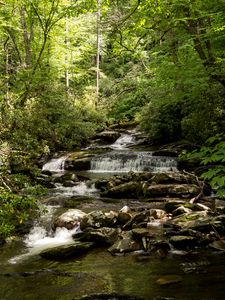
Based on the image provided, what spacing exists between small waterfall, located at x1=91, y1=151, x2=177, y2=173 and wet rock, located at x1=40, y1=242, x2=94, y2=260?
26.6 ft

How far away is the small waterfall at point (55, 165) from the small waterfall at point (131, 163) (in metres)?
1.66

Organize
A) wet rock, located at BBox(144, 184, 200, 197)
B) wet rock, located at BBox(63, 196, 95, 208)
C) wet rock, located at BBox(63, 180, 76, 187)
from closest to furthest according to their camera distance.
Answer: wet rock, located at BBox(63, 196, 95, 208), wet rock, located at BBox(144, 184, 200, 197), wet rock, located at BBox(63, 180, 76, 187)

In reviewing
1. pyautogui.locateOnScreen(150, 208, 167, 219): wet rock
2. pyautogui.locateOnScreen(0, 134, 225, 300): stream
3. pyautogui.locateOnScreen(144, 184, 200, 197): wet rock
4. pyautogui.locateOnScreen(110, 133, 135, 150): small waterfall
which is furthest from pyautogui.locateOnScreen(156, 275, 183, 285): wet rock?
pyautogui.locateOnScreen(110, 133, 135, 150): small waterfall

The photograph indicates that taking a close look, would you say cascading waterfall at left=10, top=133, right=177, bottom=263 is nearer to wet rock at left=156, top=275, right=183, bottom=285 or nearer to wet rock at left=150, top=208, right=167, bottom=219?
wet rock at left=150, top=208, right=167, bottom=219

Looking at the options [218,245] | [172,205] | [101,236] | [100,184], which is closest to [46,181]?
[100,184]

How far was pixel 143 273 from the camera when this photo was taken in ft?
20.9

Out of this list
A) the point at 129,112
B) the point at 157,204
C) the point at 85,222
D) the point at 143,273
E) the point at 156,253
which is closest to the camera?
the point at 143,273

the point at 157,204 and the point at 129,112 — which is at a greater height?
the point at 129,112

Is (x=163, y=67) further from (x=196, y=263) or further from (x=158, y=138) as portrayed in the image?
A: (x=158, y=138)

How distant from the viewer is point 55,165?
17766 millimetres

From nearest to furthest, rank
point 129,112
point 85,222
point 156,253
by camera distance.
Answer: point 156,253
point 85,222
point 129,112

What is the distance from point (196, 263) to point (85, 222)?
3347 mm

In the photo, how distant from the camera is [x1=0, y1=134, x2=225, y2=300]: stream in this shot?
5.61 m

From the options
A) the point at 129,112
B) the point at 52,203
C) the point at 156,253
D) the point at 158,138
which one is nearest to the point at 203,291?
the point at 156,253
